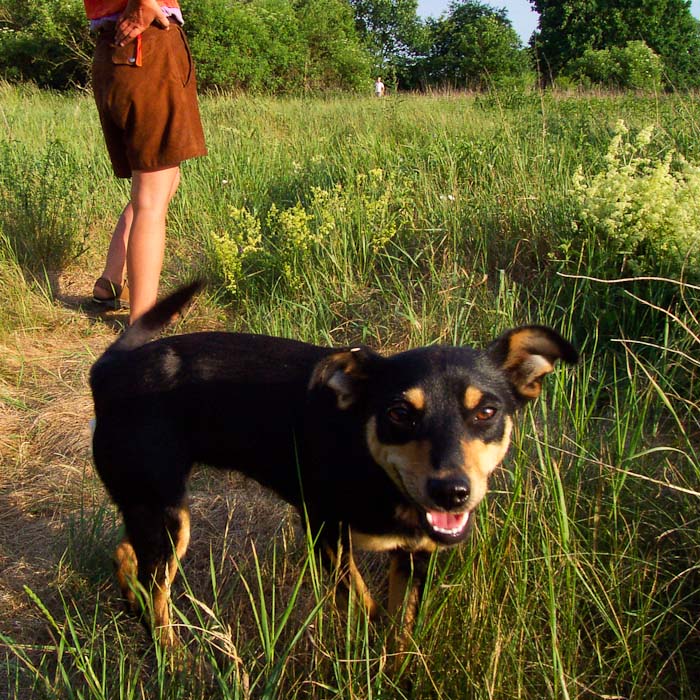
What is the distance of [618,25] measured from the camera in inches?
1470

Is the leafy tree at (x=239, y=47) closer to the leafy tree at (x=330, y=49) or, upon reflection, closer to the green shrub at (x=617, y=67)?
the leafy tree at (x=330, y=49)

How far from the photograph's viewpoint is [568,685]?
1.66 meters

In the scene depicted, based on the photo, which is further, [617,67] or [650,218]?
[617,67]

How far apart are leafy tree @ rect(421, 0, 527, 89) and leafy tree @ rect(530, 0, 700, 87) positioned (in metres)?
3.71

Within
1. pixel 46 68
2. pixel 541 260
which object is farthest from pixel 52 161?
pixel 46 68

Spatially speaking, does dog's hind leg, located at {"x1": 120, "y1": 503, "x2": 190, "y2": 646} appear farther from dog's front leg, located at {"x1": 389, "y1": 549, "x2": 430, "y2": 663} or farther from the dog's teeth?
the dog's teeth

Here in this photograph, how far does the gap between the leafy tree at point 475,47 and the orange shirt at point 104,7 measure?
2093cm

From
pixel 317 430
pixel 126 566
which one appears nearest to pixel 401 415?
pixel 317 430

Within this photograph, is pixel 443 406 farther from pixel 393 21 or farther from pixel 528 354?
pixel 393 21

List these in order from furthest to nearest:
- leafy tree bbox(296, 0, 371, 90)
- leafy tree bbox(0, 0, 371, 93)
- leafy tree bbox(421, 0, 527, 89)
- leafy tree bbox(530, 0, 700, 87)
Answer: leafy tree bbox(530, 0, 700, 87), leafy tree bbox(421, 0, 527, 89), leafy tree bbox(296, 0, 371, 90), leafy tree bbox(0, 0, 371, 93)

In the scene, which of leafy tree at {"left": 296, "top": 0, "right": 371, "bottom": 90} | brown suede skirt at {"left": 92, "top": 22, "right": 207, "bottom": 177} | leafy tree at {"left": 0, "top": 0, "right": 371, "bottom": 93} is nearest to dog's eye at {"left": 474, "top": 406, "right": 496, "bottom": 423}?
brown suede skirt at {"left": 92, "top": 22, "right": 207, "bottom": 177}

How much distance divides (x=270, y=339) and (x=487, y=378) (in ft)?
2.64

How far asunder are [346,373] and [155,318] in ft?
2.59

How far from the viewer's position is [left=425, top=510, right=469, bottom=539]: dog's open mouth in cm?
185
